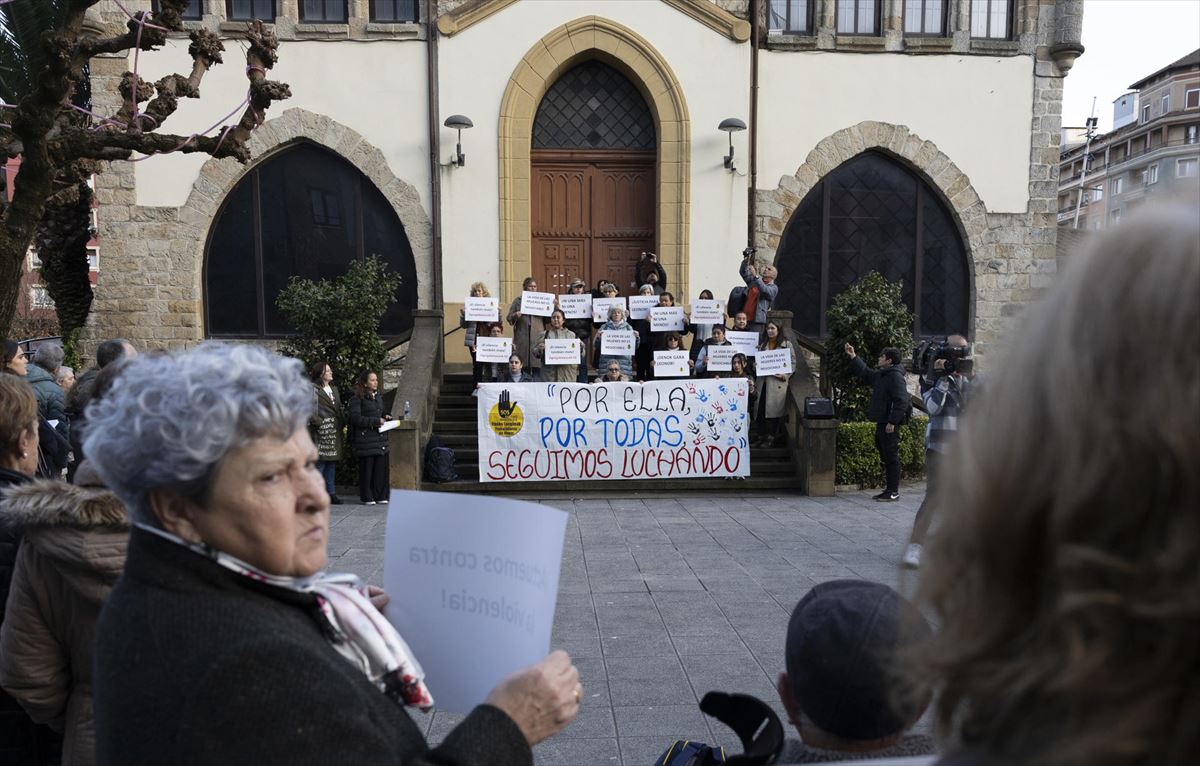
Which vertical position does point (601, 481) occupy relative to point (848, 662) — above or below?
below

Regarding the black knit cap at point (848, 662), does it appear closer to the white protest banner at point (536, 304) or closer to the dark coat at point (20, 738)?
the dark coat at point (20, 738)

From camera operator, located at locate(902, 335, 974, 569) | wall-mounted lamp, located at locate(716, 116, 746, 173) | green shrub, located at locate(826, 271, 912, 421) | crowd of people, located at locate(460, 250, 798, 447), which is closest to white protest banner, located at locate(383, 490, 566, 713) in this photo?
camera operator, located at locate(902, 335, 974, 569)

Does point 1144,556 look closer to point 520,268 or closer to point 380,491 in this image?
point 380,491

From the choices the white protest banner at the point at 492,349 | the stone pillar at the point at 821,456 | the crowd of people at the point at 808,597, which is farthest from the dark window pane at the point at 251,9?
the crowd of people at the point at 808,597

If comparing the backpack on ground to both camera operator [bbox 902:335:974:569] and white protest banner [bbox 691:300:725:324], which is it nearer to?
white protest banner [bbox 691:300:725:324]

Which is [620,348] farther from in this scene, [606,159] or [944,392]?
[944,392]

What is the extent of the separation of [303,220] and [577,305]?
236 inches

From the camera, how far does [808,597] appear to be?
1983 millimetres

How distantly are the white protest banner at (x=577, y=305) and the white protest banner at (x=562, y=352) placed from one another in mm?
1204

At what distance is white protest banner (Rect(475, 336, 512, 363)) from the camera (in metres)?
12.5

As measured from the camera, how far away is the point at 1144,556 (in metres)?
0.76

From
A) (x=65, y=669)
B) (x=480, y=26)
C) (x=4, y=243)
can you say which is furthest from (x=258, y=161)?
(x=65, y=669)

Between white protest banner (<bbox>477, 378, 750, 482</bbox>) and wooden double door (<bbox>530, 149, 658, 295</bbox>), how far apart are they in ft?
17.1


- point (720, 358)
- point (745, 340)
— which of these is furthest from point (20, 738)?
point (745, 340)
